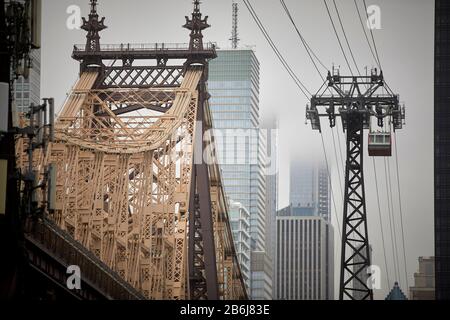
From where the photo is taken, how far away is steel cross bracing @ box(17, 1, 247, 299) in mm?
65250

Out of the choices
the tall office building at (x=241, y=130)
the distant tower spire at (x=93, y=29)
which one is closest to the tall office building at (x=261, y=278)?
the tall office building at (x=241, y=130)

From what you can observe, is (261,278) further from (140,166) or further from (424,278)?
(424,278)

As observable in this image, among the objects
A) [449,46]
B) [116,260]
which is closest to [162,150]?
[116,260]

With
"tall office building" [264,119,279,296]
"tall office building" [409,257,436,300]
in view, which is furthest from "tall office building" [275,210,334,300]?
"tall office building" [409,257,436,300]

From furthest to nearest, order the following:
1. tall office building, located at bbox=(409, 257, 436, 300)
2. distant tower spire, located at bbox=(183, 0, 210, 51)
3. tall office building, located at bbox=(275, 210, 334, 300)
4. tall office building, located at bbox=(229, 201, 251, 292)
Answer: tall office building, located at bbox=(275, 210, 334, 300) < tall office building, located at bbox=(229, 201, 251, 292) < distant tower spire, located at bbox=(183, 0, 210, 51) < tall office building, located at bbox=(409, 257, 436, 300)

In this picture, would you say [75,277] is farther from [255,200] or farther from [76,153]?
[255,200]

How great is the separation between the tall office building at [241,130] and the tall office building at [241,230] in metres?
0.77

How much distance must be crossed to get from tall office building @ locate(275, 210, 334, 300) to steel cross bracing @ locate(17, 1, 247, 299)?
4137cm

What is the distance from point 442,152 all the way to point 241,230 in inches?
2189

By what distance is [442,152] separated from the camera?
6762cm

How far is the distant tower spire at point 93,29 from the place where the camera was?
6671cm

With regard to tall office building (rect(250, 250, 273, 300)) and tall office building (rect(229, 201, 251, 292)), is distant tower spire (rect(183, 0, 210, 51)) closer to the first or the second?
tall office building (rect(250, 250, 273, 300))

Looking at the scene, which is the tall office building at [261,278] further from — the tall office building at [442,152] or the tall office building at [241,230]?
the tall office building at [442,152]

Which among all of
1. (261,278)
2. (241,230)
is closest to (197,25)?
(261,278)
